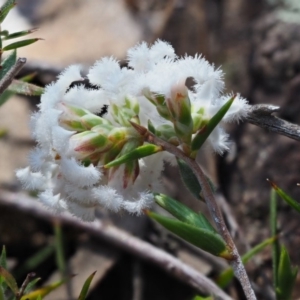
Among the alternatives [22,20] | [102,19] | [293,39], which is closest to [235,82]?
[293,39]

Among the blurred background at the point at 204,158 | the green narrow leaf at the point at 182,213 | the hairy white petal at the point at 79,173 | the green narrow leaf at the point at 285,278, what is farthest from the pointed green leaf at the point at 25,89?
the blurred background at the point at 204,158

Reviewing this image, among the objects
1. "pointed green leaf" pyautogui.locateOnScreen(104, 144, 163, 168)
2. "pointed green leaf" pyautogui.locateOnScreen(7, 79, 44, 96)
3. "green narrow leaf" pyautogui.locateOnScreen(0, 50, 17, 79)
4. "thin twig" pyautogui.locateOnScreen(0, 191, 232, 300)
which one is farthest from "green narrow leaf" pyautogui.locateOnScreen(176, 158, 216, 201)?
"thin twig" pyautogui.locateOnScreen(0, 191, 232, 300)

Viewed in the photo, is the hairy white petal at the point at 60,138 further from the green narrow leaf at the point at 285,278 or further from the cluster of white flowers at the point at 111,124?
the green narrow leaf at the point at 285,278

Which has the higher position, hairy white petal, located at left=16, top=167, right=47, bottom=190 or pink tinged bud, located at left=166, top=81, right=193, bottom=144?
pink tinged bud, located at left=166, top=81, right=193, bottom=144

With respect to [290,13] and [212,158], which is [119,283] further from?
[290,13]

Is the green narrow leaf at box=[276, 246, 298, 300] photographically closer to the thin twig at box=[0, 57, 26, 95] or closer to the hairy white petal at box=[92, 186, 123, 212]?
the hairy white petal at box=[92, 186, 123, 212]
